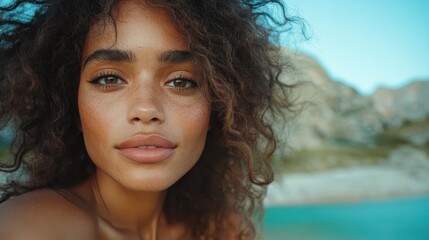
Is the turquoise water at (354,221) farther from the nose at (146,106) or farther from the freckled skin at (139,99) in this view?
the nose at (146,106)

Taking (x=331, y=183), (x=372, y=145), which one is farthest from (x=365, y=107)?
(x=331, y=183)

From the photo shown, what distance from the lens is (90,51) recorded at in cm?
184

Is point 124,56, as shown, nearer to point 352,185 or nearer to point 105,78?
point 105,78

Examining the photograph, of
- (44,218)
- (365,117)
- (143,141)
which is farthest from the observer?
(365,117)

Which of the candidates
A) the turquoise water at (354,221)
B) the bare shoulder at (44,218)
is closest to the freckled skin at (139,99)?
the bare shoulder at (44,218)

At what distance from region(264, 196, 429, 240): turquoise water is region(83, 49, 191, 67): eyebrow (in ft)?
22.8

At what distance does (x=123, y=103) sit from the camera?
1.75 metres

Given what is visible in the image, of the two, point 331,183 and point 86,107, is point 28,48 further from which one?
point 331,183

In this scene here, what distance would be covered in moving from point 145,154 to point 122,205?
47 cm

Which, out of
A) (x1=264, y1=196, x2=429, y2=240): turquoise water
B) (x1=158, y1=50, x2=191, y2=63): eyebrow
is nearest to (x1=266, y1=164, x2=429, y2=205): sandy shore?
(x1=264, y1=196, x2=429, y2=240): turquoise water

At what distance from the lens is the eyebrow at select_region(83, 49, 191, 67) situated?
1.74m

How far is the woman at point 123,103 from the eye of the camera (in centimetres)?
173

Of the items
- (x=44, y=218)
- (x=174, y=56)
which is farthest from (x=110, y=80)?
(x=44, y=218)

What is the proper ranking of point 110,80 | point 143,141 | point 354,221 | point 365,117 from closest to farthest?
1. point 143,141
2. point 110,80
3. point 354,221
4. point 365,117
